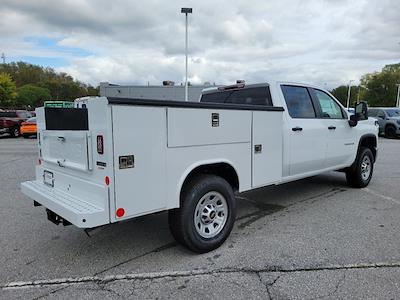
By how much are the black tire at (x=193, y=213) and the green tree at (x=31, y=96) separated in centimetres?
7511

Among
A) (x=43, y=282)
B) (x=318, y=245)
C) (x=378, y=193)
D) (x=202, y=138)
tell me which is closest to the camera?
(x=43, y=282)

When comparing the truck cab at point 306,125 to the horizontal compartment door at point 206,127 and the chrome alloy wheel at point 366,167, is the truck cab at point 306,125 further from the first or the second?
the horizontal compartment door at point 206,127

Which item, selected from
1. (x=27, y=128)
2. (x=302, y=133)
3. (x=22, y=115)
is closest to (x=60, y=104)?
(x=302, y=133)

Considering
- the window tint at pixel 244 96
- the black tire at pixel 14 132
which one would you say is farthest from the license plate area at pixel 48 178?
the black tire at pixel 14 132

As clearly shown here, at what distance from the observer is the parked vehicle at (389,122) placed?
21195 millimetres

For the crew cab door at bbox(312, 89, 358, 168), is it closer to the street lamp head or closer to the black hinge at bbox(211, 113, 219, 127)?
the black hinge at bbox(211, 113, 219, 127)

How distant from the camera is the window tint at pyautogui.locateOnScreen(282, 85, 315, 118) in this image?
5422mm

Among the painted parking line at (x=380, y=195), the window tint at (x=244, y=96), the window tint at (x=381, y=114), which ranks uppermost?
the window tint at (x=244, y=96)

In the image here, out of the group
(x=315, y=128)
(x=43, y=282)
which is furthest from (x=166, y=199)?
(x=315, y=128)

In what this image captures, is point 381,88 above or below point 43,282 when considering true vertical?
above

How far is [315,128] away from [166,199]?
127 inches

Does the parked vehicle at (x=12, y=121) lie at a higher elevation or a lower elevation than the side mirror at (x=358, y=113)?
lower

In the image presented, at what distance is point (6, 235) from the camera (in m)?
4.72

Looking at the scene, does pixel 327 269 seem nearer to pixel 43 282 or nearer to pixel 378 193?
pixel 43 282
